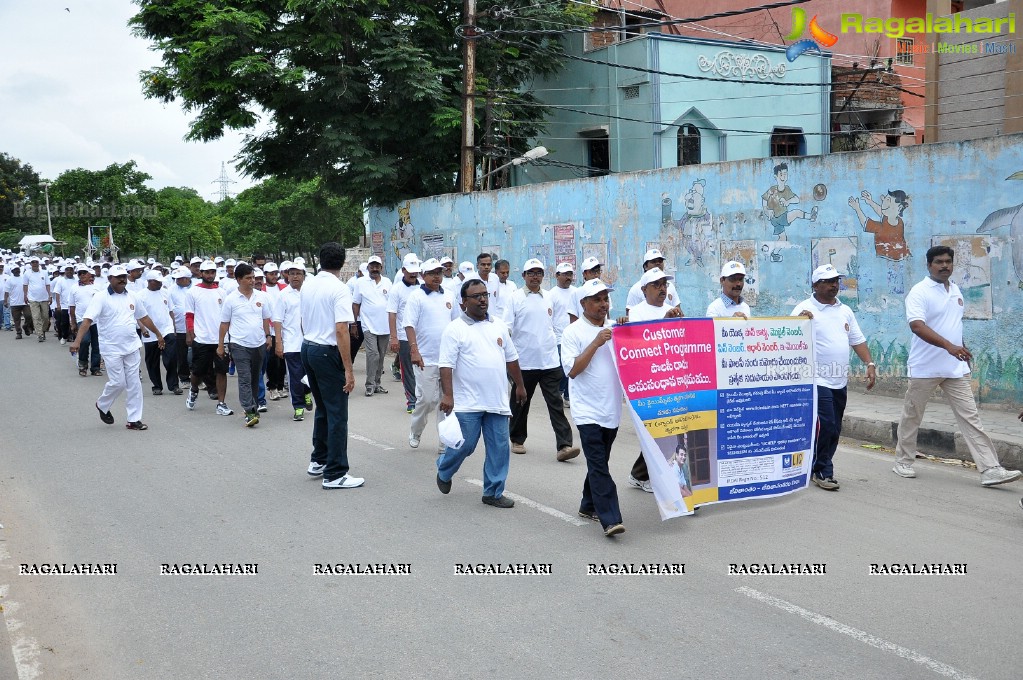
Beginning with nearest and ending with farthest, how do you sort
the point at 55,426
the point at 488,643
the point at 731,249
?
the point at 488,643 < the point at 55,426 < the point at 731,249

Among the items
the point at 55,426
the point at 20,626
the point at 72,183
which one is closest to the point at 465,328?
the point at 20,626

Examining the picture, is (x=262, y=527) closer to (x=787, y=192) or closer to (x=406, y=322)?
(x=406, y=322)

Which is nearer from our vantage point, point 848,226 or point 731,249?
point 848,226

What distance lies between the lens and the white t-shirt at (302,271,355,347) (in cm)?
763

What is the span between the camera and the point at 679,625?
15.1 ft

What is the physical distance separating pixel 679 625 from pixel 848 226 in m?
8.86

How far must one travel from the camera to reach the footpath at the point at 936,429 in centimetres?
864

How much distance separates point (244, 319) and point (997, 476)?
861 centimetres

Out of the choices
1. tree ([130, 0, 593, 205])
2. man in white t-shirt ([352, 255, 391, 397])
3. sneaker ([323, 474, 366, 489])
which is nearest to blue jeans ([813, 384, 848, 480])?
sneaker ([323, 474, 366, 489])

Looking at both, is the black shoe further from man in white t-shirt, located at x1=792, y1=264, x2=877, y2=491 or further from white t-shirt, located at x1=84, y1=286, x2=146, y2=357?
man in white t-shirt, located at x1=792, y1=264, x2=877, y2=491

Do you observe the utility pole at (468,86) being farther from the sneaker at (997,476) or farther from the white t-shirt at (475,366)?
the sneaker at (997,476)

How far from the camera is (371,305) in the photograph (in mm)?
13484

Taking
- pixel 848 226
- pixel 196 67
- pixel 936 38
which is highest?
pixel 196 67

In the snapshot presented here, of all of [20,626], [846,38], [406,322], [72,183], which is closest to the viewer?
[20,626]
